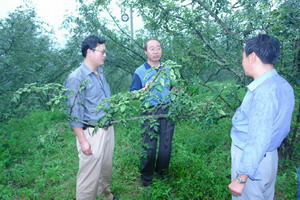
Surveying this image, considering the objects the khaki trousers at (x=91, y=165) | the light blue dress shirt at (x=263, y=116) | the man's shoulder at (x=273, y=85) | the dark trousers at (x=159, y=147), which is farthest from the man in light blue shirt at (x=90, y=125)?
the man's shoulder at (x=273, y=85)

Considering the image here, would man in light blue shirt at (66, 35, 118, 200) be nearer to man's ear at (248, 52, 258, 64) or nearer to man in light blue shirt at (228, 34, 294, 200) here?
man in light blue shirt at (228, 34, 294, 200)

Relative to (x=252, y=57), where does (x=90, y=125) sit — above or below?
below

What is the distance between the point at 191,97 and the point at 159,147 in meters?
1.20

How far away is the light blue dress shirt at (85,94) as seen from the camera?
224cm

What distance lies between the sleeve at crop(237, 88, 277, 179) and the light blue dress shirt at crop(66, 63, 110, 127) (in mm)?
1362

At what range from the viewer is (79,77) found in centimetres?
230

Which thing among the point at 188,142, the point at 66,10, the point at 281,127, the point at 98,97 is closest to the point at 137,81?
the point at 98,97

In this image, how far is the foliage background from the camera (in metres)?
2.55

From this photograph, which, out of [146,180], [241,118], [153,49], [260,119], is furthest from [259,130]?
[146,180]

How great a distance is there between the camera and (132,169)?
3.85m

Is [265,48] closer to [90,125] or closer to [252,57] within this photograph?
[252,57]

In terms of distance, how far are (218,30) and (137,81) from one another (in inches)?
58.6

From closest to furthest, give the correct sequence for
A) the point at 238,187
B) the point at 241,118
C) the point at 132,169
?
1. the point at 238,187
2. the point at 241,118
3. the point at 132,169

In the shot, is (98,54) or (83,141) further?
(98,54)
